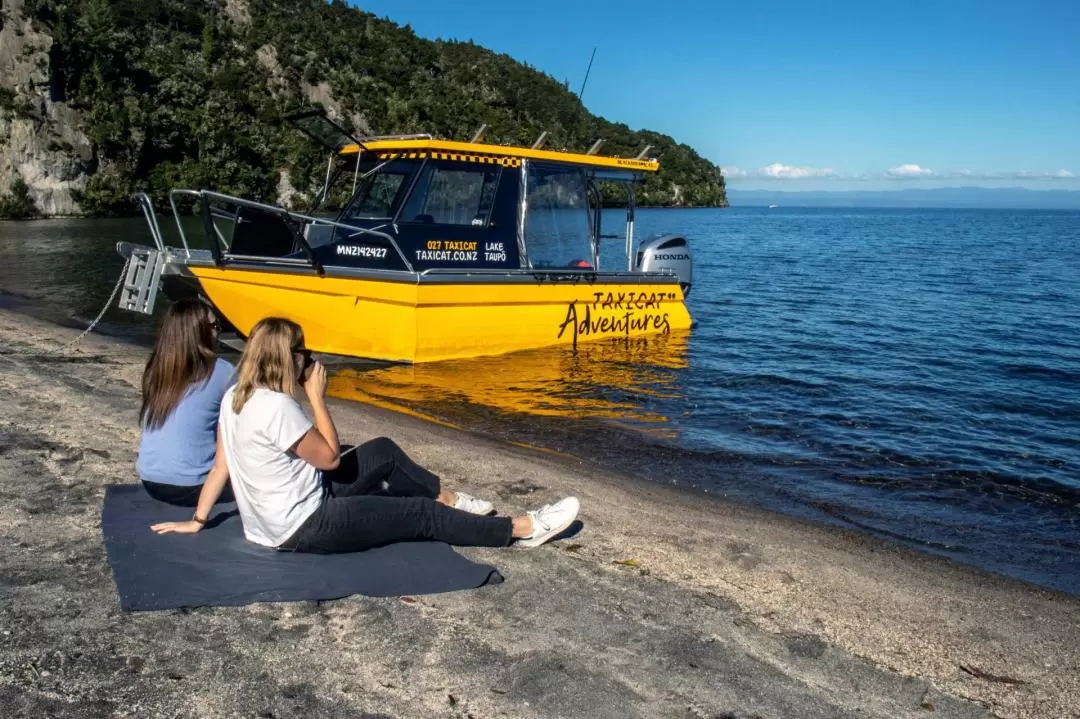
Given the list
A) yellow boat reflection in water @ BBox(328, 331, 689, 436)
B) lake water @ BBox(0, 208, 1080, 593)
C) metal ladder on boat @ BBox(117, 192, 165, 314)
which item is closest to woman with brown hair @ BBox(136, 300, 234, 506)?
lake water @ BBox(0, 208, 1080, 593)

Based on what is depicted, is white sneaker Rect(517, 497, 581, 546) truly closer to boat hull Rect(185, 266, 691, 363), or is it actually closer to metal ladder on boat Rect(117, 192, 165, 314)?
boat hull Rect(185, 266, 691, 363)

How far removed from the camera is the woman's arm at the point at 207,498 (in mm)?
5125

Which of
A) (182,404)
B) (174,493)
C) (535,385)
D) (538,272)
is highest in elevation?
(538,272)

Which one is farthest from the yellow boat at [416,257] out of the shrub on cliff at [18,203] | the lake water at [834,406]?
the shrub on cliff at [18,203]

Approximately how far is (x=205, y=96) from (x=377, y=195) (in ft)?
198

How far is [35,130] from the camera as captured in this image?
54.3 metres

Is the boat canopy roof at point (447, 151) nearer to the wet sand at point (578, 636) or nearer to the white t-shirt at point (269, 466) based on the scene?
the wet sand at point (578, 636)

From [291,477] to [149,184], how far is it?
2407 inches

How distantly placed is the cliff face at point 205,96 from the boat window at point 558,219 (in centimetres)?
4131

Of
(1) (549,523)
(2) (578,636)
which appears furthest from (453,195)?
(2) (578,636)

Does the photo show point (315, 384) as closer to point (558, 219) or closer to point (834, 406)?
point (834, 406)

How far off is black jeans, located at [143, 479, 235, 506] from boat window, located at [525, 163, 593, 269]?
8.82 meters

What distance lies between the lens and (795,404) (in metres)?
12.2

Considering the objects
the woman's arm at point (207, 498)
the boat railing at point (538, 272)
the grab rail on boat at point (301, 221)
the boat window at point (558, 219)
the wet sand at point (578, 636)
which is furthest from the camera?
the boat window at point (558, 219)
